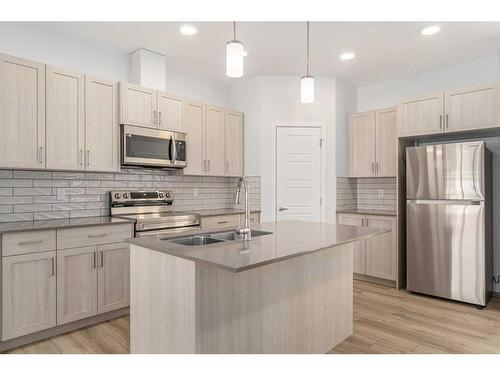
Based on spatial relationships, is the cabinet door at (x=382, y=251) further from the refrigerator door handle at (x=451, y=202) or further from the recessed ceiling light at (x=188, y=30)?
the recessed ceiling light at (x=188, y=30)

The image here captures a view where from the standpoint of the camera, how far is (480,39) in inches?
138

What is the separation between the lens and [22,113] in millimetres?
2848

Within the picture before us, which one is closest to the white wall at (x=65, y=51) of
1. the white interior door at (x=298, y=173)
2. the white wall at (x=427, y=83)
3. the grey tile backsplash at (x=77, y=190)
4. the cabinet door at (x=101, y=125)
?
the cabinet door at (x=101, y=125)

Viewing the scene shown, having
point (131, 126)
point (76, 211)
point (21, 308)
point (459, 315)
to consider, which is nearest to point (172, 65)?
point (131, 126)

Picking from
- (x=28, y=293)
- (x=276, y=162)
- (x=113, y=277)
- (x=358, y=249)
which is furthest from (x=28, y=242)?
(x=358, y=249)

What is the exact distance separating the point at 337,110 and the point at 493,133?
188cm

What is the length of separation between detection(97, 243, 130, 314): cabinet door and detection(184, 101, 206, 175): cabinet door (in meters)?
1.38

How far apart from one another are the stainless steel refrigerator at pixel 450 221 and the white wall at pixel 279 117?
1.10 m

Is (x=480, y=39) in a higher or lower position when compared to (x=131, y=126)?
higher

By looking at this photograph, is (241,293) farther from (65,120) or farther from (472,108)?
(472,108)

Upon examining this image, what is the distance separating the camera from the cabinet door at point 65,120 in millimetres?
3025

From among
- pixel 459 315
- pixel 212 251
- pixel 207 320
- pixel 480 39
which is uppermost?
pixel 480 39

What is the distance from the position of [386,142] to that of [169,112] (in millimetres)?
2899
